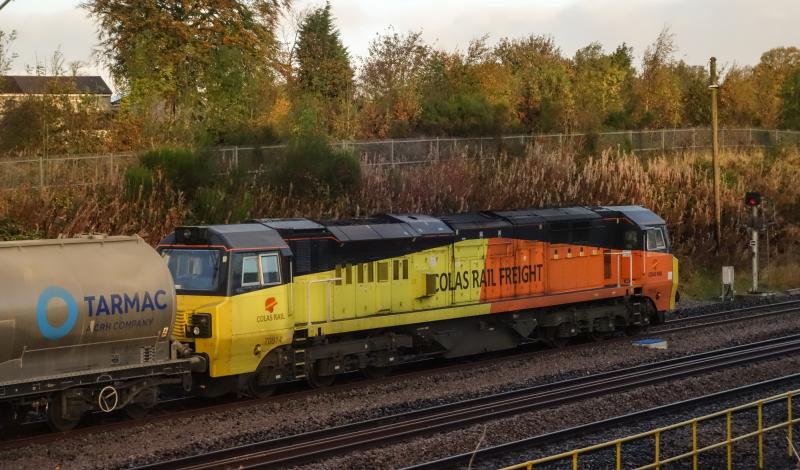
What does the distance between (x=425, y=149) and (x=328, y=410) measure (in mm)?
23751

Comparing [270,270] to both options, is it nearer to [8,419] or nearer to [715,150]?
[8,419]

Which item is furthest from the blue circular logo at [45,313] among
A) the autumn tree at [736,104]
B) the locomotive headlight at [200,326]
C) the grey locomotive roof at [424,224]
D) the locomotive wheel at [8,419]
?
the autumn tree at [736,104]

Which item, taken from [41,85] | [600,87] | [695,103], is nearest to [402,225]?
[41,85]

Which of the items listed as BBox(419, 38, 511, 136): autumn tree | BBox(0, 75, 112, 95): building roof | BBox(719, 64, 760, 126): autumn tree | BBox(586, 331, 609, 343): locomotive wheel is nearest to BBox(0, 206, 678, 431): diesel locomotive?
BBox(586, 331, 609, 343): locomotive wheel

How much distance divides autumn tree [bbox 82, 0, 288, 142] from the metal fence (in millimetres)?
4344

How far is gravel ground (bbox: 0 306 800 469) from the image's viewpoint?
14.4 m

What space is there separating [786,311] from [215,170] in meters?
19.3

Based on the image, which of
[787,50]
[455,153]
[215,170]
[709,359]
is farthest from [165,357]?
[787,50]

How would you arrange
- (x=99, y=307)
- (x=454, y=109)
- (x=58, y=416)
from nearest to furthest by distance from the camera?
(x=99, y=307) < (x=58, y=416) < (x=454, y=109)

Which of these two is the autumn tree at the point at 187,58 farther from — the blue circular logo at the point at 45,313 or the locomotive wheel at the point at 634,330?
the blue circular logo at the point at 45,313

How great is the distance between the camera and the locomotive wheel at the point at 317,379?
19200mm

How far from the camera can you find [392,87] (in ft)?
172

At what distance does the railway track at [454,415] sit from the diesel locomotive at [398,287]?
2618 mm

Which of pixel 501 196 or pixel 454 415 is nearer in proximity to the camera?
pixel 454 415
